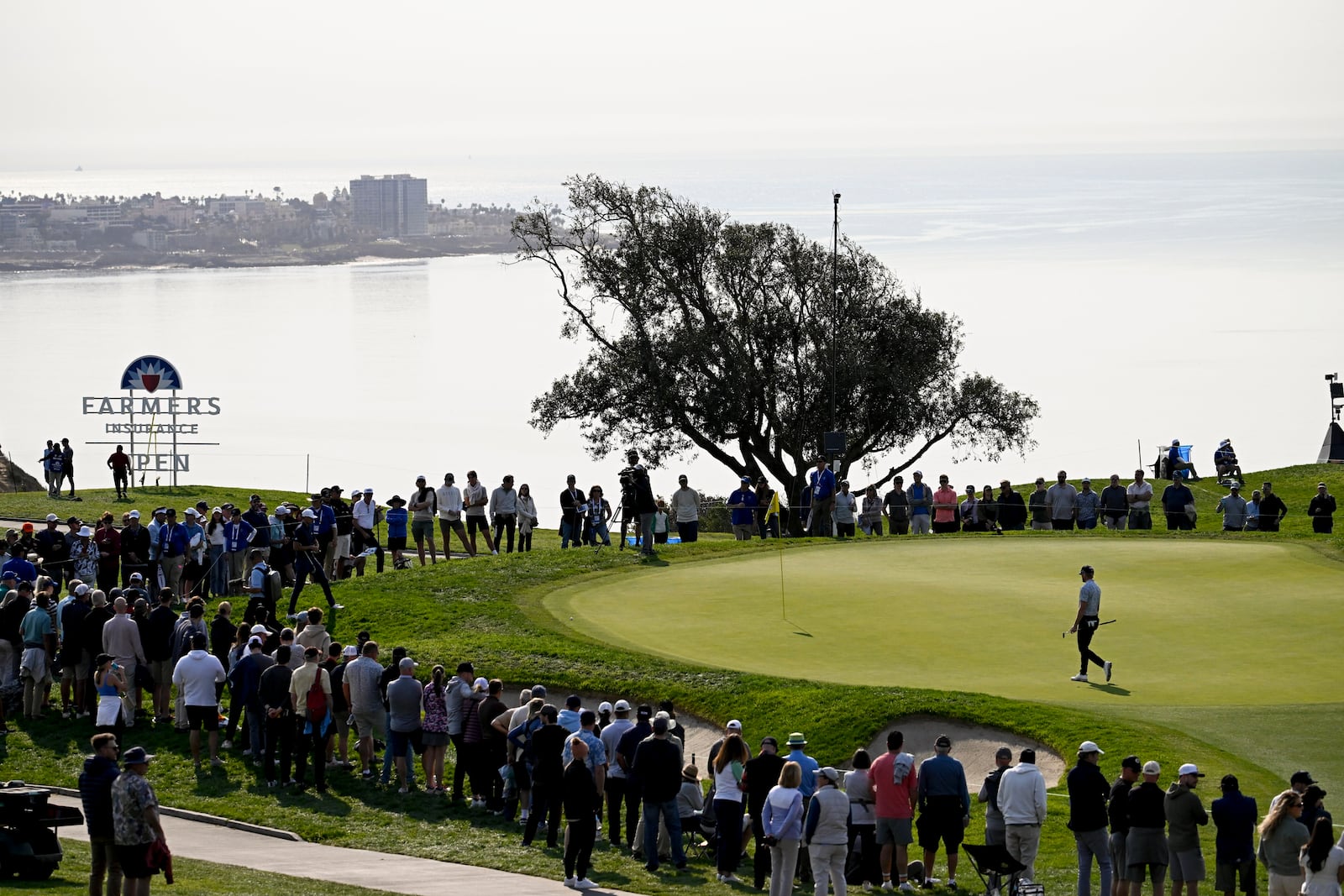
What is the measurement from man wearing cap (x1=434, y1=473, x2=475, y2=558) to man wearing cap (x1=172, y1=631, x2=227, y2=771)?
12.9 metres

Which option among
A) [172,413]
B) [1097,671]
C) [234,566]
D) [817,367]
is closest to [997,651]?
[1097,671]

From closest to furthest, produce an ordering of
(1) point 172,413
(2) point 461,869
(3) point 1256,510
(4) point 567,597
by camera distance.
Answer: (2) point 461,869
(4) point 567,597
(3) point 1256,510
(1) point 172,413

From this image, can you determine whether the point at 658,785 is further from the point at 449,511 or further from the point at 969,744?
the point at 449,511

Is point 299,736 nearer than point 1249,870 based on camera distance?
No

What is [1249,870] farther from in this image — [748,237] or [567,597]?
[748,237]

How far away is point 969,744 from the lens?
2106 cm

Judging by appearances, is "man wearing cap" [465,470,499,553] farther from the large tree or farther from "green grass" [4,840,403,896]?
the large tree

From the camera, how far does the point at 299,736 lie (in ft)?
69.4

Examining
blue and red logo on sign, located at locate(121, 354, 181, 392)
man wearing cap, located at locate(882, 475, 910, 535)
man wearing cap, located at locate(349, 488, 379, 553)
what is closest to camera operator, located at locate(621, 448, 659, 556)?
man wearing cap, located at locate(349, 488, 379, 553)

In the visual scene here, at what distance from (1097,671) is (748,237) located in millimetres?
35936

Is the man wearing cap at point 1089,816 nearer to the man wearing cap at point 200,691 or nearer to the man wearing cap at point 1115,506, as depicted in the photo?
the man wearing cap at point 200,691

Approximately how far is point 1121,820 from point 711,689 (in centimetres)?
823

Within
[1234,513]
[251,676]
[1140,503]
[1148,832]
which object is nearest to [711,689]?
[251,676]

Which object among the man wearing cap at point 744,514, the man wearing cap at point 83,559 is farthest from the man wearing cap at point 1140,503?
the man wearing cap at point 83,559
